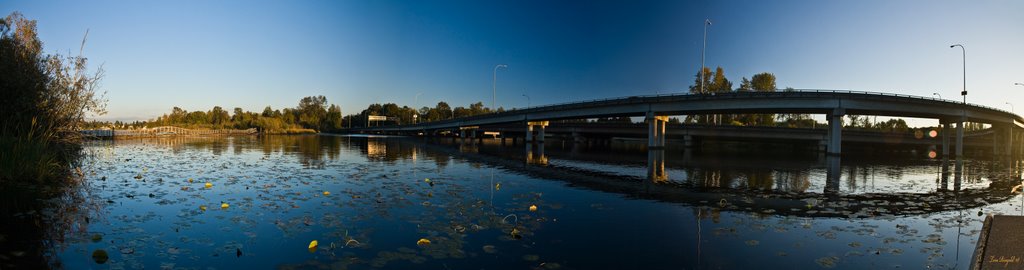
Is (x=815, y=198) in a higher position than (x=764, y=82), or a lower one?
lower

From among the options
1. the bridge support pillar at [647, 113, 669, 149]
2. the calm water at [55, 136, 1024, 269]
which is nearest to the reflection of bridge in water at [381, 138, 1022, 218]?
the calm water at [55, 136, 1024, 269]

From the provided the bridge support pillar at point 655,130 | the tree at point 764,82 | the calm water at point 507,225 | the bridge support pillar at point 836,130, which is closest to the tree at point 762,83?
the tree at point 764,82

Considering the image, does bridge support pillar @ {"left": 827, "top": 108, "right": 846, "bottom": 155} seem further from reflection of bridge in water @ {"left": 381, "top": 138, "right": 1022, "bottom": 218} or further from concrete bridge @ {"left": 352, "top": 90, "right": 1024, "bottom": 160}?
reflection of bridge in water @ {"left": 381, "top": 138, "right": 1022, "bottom": 218}

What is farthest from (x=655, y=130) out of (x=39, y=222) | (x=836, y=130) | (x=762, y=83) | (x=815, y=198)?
(x=762, y=83)

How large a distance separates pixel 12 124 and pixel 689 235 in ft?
78.3

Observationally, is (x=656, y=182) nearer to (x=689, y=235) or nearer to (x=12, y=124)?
(x=689, y=235)

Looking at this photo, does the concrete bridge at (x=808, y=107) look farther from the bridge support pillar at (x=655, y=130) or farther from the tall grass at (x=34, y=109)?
the tall grass at (x=34, y=109)

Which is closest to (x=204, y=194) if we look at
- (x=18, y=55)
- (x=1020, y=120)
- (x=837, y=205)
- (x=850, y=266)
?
(x=18, y=55)

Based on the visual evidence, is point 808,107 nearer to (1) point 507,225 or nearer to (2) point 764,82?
(1) point 507,225

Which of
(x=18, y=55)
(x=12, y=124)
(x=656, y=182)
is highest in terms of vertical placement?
(x=18, y=55)

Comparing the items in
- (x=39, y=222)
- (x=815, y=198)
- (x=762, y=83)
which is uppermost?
(x=762, y=83)

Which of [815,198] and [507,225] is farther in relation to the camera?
[815,198]

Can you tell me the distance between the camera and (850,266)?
7785 mm

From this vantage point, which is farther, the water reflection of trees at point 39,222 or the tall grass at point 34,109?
the tall grass at point 34,109
